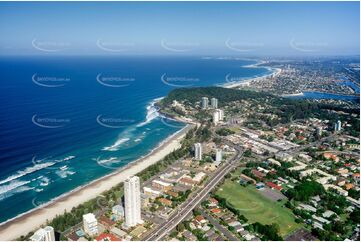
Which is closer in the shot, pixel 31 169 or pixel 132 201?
pixel 132 201

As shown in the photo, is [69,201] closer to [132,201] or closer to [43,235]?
[132,201]
